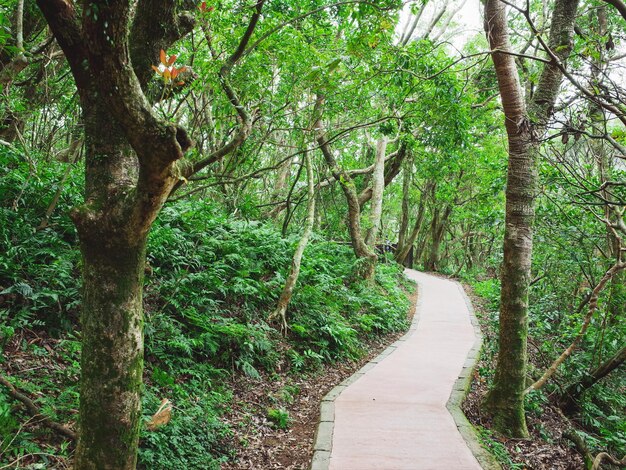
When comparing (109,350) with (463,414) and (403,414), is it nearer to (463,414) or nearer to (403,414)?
(403,414)

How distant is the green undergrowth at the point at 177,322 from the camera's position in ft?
13.2

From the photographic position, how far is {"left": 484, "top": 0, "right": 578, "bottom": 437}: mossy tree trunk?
5.45 meters

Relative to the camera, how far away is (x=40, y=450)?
333 centimetres

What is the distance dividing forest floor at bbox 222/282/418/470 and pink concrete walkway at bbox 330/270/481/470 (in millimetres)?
383

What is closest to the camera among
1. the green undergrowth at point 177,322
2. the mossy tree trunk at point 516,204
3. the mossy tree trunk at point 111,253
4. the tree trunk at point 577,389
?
the mossy tree trunk at point 111,253

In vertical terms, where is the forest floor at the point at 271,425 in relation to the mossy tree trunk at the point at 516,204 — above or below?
below

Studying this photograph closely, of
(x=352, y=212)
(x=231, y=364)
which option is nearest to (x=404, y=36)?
(x=352, y=212)

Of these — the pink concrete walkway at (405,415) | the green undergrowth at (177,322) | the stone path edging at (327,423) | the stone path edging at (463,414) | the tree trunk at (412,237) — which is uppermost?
the tree trunk at (412,237)

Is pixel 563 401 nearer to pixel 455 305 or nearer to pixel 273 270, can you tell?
pixel 273 270

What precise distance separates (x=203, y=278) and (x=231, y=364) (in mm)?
1396

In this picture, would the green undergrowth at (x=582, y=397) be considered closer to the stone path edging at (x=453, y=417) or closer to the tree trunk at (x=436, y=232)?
the stone path edging at (x=453, y=417)

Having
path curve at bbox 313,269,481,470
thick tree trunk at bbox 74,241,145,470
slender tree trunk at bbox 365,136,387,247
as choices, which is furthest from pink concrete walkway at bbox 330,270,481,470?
slender tree trunk at bbox 365,136,387,247

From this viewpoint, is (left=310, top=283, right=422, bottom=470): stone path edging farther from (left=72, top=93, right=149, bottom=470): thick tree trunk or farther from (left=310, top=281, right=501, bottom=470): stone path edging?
(left=72, top=93, right=149, bottom=470): thick tree trunk

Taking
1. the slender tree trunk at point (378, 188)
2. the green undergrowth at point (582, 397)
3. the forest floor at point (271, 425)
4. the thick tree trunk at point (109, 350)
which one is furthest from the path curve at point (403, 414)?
the slender tree trunk at point (378, 188)
